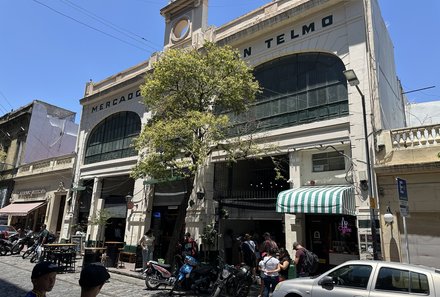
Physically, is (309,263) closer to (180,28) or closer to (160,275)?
(160,275)

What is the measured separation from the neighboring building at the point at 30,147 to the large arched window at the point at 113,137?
17.8ft

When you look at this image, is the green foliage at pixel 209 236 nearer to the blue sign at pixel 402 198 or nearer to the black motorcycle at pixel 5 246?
the blue sign at pixel 402 198

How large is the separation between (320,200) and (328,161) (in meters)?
2.29

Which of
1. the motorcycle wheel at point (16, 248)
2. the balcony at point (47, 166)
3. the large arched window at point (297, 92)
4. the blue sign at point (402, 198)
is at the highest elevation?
the large arched window at point (297, 92)

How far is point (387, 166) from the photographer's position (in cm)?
1155

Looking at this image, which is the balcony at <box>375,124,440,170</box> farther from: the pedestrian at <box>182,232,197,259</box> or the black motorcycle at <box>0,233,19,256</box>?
the black motorcycle at <box>0,233,19,256</box>

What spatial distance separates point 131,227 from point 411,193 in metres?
14.6

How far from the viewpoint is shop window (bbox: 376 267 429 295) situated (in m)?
6.00

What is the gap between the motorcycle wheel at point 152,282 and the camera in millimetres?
11125

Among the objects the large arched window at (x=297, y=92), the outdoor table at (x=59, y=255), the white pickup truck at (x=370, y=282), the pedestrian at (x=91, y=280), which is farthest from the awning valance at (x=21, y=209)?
the pedestrian at (x=91, y=280)

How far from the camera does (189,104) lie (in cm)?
1355

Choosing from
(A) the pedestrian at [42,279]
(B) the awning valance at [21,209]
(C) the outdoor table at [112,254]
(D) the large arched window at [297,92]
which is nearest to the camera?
(A) the pedestrian at [42,279]

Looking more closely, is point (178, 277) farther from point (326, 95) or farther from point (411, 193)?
point (326, 95)

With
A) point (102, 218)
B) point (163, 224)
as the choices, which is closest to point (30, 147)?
point (102, 218)
